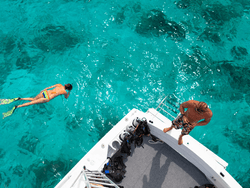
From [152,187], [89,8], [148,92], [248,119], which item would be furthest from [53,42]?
[248,119]

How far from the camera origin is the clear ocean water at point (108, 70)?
760cm

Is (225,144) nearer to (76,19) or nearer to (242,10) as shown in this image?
(242,10)

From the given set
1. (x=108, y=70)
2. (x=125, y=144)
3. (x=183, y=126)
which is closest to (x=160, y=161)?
(x=125, y=144)

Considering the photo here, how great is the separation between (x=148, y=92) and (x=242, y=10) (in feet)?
31.5

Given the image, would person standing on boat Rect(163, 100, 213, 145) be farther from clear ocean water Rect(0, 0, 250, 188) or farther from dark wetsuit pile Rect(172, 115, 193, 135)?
clear ocean water Rect(0, 0, 250, 188)

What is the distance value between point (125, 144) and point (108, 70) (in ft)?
15.1

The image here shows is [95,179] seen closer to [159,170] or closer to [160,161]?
[159,170]

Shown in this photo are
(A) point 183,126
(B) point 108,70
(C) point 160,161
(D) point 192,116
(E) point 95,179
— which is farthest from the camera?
(B) point 108,70

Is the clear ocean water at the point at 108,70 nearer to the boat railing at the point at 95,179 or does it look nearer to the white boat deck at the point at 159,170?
the white boat deck at the point at 159,170

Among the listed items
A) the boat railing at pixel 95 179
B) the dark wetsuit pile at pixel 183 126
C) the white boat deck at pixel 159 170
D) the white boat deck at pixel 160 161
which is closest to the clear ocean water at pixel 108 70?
the white boat deck at pixel 160 161

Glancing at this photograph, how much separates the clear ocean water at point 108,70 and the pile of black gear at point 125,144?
2.25 m

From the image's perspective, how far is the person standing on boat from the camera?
4621 millimetres

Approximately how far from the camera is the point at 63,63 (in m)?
9.16

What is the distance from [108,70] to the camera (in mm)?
9078
